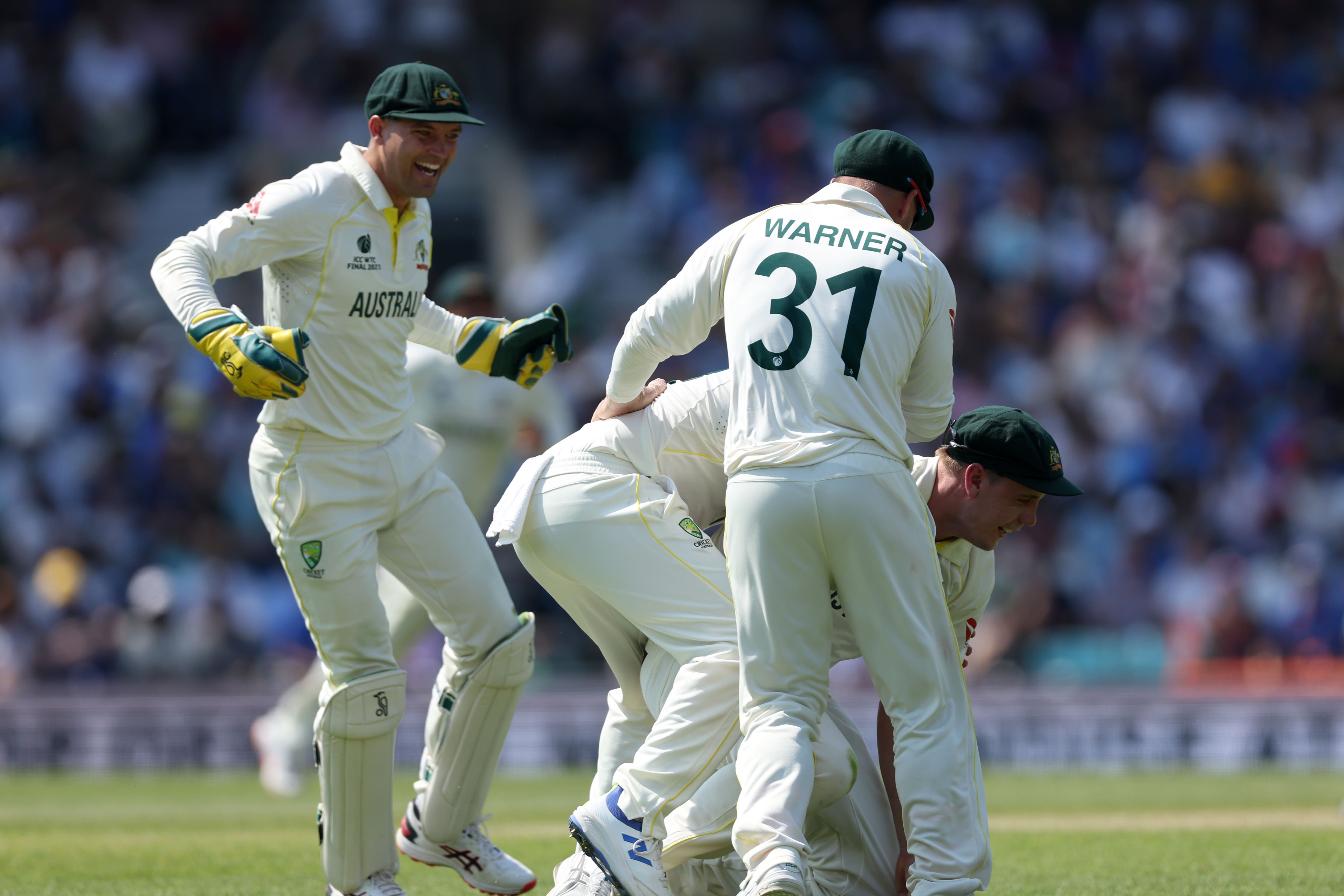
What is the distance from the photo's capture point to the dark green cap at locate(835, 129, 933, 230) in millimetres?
4902

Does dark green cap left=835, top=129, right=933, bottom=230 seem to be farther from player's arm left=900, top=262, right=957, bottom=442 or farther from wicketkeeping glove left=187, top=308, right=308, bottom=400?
wicketkeeping glove left=187, top=308, right=308, bottom=400

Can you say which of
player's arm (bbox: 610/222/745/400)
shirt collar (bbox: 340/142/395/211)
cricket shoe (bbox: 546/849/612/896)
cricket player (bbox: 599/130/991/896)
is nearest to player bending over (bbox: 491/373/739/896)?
cricket player (bbox: 599/130/991/896)

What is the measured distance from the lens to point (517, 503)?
17.0ft

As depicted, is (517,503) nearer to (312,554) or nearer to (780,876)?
(312,554)

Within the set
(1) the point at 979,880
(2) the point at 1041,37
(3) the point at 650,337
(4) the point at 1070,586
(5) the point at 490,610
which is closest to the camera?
(1) the point at 979,880

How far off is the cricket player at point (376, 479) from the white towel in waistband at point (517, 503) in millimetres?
514

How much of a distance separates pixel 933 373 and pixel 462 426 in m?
4.72

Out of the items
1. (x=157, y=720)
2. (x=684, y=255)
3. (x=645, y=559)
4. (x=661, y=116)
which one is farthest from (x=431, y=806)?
(x=661, y=116)

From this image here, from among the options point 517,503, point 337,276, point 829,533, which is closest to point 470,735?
point 517,503

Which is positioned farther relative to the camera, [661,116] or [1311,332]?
[661,116]

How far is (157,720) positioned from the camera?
37.8ft

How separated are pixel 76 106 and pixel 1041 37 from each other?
1018 cm

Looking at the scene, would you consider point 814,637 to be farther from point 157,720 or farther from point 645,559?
point 157,720

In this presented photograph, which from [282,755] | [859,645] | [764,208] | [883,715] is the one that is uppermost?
[764,208]
